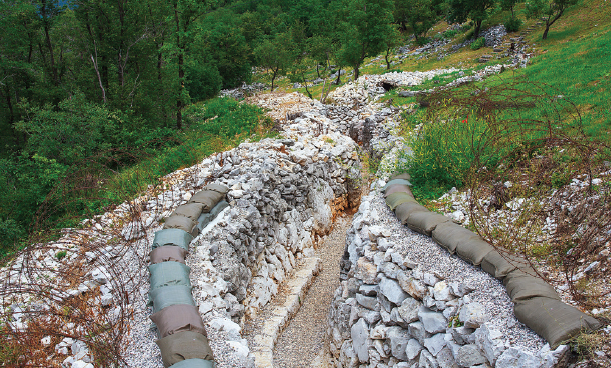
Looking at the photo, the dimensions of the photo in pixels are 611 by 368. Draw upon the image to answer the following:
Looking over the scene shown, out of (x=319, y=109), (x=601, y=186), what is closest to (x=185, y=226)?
(x=601, y=186)

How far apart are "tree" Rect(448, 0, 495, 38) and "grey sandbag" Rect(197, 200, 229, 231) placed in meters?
34.3

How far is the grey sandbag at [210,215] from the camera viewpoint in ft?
25.7

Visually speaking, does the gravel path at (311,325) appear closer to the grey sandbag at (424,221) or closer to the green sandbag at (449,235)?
the grey sandbag at (424,221)

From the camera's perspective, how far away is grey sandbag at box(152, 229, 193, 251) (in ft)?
22.6

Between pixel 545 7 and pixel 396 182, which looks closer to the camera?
pixel 396 182

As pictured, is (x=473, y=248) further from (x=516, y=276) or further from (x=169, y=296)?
(x=169, y=296)

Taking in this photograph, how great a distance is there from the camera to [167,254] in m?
6.52

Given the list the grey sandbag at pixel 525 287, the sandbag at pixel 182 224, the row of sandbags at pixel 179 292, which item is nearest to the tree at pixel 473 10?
the row of sandbags at pixel 179 292

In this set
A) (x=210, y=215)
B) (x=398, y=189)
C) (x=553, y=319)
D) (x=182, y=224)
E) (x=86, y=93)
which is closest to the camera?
(x=553, y=319)

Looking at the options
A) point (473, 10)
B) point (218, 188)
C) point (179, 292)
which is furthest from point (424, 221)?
point (473, 10)

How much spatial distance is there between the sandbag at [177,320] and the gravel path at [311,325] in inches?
105

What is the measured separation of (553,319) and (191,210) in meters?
6.63

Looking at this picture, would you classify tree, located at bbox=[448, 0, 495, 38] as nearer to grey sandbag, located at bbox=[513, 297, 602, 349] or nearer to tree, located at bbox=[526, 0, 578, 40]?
tree, located at bbox=[526, 0, 578, 40]

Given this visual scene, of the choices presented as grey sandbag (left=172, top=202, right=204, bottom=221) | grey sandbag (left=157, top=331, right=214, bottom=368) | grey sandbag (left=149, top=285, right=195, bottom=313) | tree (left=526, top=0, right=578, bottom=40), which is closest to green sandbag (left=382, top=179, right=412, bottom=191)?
grey sandbag (left=172, top=202, right=204, bottom=221)
